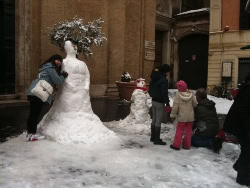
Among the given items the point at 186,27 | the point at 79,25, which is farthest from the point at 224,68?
the point at 79,25

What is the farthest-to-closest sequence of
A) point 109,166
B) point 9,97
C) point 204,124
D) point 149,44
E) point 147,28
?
point 149,44
point 147,28
point 9,97
point 204,124
point 109,166

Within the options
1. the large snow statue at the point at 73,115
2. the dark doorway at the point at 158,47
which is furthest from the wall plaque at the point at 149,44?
the large snow statue at the point at 73,115

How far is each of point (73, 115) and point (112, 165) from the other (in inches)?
65.0

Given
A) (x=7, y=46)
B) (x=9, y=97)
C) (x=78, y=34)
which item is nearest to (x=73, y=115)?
(x=78, y=34)

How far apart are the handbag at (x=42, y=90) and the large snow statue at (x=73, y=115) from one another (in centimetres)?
45

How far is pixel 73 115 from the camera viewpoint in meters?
5.60

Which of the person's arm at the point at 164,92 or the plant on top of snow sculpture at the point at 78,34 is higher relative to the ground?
the plant on top of snow sculpture at the point at 78,34

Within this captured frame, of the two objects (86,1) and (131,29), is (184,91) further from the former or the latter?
(131,29)

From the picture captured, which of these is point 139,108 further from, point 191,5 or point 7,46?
point 191,5

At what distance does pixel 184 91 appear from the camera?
5438 millimetres

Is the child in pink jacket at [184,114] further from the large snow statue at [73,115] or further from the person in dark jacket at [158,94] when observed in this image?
the large snow statue at [73,115]

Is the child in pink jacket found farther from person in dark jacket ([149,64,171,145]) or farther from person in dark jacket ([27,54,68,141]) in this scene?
person in dark jacket ([27,54,68,141])

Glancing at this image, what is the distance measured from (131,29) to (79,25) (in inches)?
265

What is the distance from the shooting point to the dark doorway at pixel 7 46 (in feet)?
38.5
